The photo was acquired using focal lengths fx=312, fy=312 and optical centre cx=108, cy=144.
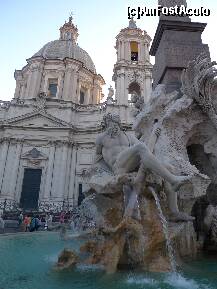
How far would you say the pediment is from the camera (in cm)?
2781

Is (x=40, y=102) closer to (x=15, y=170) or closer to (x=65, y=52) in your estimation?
(x=15, y=170)

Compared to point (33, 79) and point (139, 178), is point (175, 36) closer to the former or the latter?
point (139, 178)

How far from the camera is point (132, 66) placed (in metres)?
29.8

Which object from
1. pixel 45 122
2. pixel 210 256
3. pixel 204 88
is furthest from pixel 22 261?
pixel 45 122

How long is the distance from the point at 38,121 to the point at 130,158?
24.9 metres

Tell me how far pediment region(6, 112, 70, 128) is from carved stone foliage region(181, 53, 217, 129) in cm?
2248

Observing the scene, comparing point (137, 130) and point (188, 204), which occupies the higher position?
point (137, 130)

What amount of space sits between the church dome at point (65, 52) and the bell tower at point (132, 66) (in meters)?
6.12

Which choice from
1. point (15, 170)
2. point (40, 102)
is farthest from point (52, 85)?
point (15, 170)

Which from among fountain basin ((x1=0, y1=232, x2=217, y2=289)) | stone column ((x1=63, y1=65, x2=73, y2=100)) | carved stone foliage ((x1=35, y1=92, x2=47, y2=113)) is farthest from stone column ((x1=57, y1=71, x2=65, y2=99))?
fountain basin ((x1=0, y1=232, x2=217, y2=289))

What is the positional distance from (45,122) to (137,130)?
22.9 m

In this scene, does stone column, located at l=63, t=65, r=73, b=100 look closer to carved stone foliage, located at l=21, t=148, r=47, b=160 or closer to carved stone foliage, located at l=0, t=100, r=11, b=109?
carved stone foliage, located at l=0, t=100, r=11, b=109

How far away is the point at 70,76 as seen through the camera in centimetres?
3241

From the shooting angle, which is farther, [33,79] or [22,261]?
[33,79]
